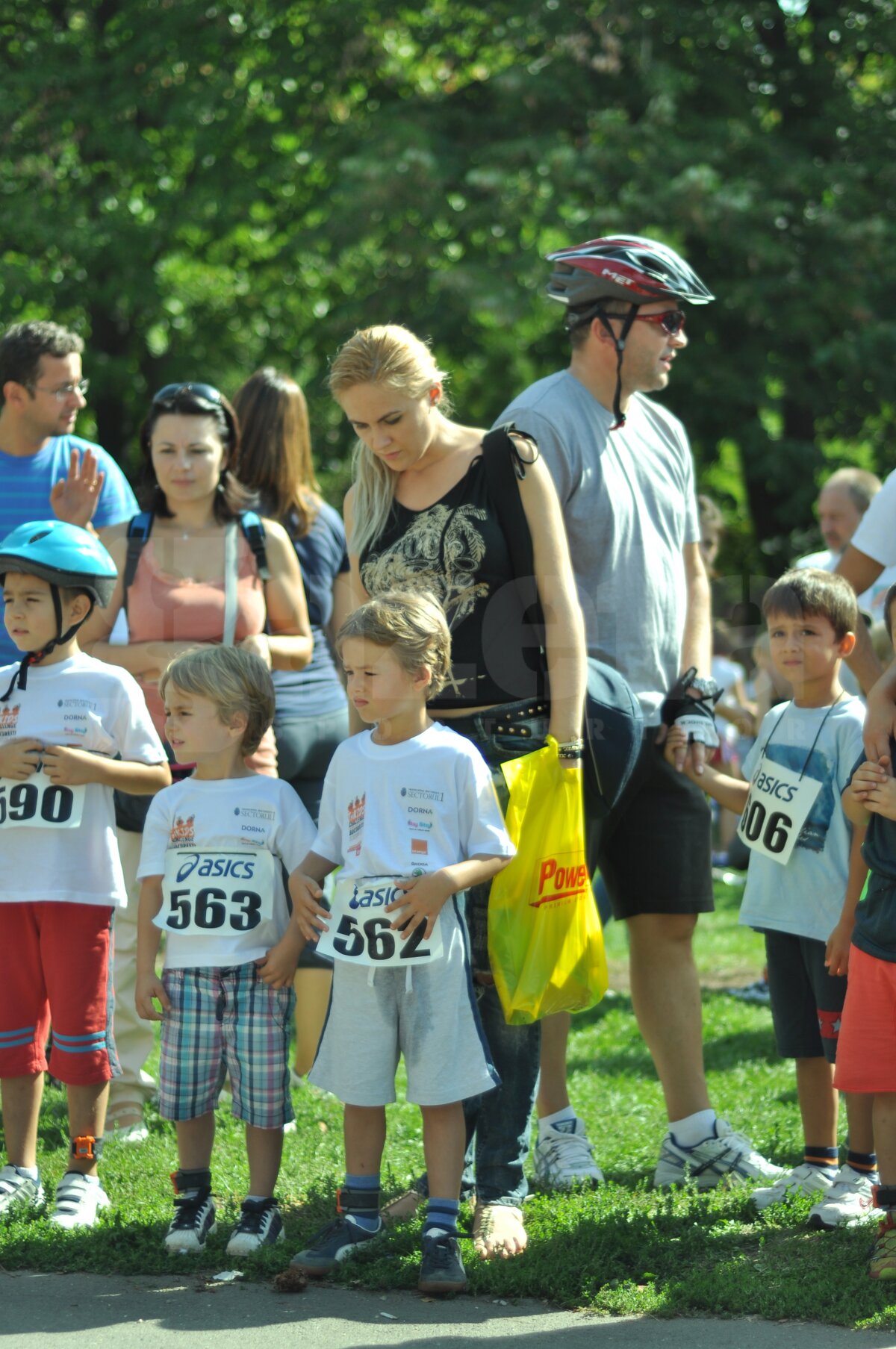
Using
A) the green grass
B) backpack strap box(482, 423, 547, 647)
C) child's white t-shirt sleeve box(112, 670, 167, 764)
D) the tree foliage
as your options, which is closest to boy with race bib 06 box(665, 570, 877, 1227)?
the green grass

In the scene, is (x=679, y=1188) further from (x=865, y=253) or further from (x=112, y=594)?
(x=865, y=253)

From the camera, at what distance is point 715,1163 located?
4.40 m

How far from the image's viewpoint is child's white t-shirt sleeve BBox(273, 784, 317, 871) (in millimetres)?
4035

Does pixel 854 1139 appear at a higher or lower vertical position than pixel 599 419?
lower

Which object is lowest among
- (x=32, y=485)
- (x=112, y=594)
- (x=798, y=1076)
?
(x=798, y=1076)

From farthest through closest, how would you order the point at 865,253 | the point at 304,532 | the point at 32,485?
the point at 865,253
the point at 304,532
the point at 32,485

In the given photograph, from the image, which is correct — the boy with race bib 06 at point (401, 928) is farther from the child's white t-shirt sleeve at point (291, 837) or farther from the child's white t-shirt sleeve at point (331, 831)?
the child's white t-shirt sleeve at point (291, 837)

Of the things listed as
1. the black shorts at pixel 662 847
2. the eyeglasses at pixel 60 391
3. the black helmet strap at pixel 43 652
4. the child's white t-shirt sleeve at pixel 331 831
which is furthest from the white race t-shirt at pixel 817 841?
the eyeglasses at pixel 60 391

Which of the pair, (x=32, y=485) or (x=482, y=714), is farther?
(x=32, y=485)

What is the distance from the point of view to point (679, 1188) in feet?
14.3

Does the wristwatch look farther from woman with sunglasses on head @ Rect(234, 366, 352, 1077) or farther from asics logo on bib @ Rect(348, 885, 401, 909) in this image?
woman with sunglasses on head @ Rect(234, 366, 352, 1077)

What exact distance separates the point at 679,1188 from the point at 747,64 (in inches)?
531

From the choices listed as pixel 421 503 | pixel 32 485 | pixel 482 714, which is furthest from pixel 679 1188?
pixel 32 485

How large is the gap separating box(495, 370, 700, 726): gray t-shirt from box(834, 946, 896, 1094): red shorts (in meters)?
0.98
